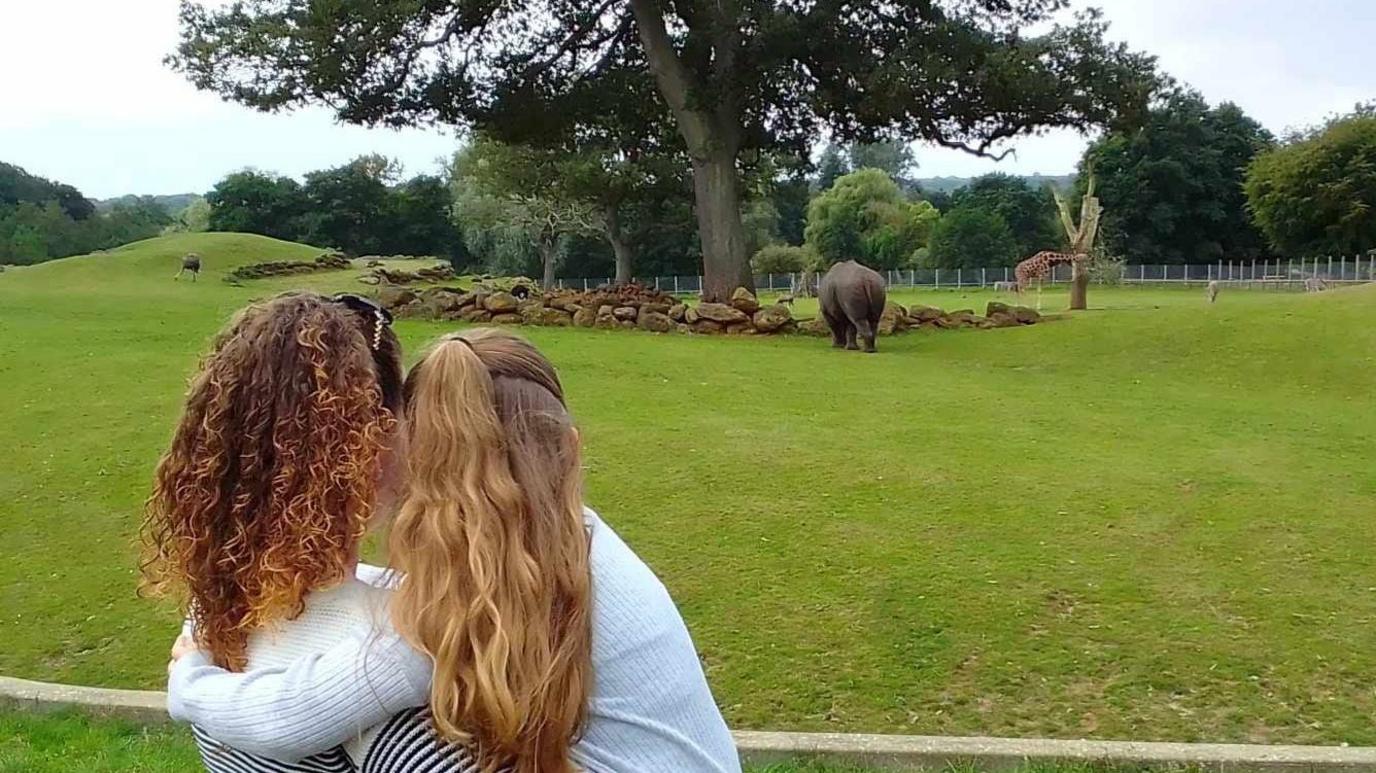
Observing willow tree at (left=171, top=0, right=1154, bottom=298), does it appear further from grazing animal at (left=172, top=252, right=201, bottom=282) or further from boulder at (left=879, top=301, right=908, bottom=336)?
grazing animal at (left=172, top=252, right=201, bottom=282)

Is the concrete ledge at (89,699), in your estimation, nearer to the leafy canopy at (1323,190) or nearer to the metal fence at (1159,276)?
the metal fence at (1159,276)

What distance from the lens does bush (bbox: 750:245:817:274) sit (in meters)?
51.3

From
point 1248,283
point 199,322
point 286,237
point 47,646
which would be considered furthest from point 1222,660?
point 286,237

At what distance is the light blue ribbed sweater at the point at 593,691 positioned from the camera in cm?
157

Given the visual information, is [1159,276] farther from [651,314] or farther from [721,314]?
[651,314]

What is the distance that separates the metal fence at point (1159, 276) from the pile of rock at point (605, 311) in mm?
23282

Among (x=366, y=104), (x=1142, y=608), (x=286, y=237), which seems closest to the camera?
(x=1142, y=608)

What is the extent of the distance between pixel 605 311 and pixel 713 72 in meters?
4.67

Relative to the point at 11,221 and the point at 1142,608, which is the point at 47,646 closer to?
the point at 1142,608

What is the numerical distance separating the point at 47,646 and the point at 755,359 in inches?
339

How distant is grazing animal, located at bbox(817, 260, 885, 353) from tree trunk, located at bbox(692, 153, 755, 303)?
448 cm

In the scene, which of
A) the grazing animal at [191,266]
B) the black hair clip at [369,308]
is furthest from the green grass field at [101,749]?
the grazing animal at [191,266]

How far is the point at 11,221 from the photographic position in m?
49.7

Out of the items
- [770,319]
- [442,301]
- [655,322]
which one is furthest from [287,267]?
[770,319]
